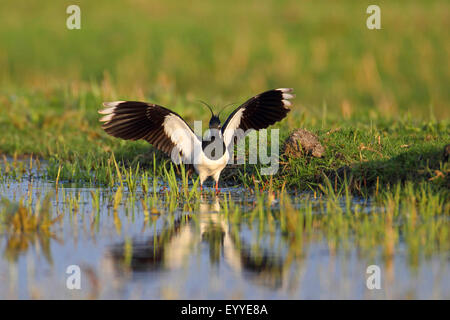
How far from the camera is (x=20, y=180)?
9.11 meters

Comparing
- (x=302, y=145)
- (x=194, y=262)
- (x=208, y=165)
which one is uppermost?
(x=302, y=145)

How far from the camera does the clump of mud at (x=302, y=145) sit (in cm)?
846

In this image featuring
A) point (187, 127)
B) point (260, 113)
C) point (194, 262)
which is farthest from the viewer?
point (260, 113)

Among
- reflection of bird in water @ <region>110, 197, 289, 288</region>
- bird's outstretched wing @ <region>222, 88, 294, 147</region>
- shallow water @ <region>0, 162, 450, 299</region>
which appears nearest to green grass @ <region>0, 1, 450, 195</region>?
bird's outstretched wing @ <region>222, 88, 294, 147</region>

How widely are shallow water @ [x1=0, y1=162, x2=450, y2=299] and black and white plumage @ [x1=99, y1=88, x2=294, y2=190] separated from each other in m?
0.98

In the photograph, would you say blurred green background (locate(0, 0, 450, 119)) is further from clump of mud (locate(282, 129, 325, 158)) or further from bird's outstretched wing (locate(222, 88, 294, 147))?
clump of mud (locate(282, 129, 325, 158))

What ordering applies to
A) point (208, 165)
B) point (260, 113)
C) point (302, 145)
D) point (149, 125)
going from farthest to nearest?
point (260, 113), point (302, 145), point (149, 125), point (208, 165)

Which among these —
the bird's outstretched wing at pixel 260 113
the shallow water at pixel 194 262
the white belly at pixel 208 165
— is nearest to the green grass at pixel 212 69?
the bird's outstretched wing at pixel 260 113

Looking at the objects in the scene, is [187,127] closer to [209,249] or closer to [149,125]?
[149,125]

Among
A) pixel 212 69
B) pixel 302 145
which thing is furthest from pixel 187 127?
pixel 212 69

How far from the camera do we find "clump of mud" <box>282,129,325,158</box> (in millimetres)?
8461

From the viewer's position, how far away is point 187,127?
26.9 feet

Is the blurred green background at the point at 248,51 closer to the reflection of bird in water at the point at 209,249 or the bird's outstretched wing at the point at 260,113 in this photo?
the bird's outstretched wing at the point at 260,113

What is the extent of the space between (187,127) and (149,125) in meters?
0.47
